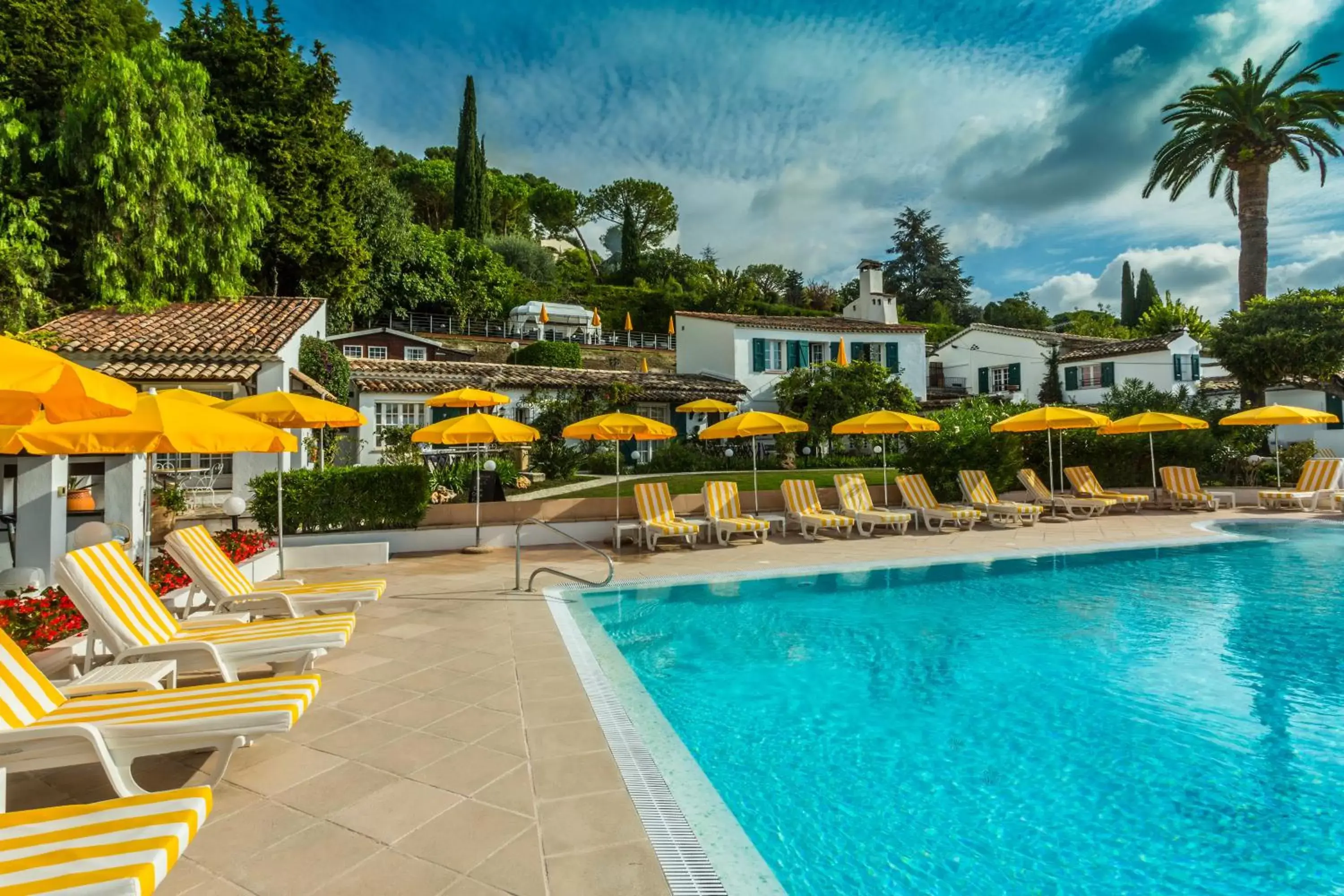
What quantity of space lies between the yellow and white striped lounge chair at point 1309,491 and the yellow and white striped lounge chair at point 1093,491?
2.38 m

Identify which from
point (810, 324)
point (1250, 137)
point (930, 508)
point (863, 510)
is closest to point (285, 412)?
point (863, 510)

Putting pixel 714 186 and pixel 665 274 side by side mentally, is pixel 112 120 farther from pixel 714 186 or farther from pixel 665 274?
pixel 665 274

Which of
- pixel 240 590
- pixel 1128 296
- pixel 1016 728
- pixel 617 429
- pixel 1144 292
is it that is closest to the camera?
pixel 1016 728

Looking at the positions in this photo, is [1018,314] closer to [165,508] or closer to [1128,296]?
[1128,296]

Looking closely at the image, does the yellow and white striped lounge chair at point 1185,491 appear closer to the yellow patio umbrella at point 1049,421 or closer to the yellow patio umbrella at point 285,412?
the yellow patio umbrella at point 1049,421

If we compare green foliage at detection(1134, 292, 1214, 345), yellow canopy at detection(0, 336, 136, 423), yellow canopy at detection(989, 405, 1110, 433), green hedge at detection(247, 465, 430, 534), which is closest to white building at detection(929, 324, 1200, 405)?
green foliage at detection(1134, 292, 1214, 345)

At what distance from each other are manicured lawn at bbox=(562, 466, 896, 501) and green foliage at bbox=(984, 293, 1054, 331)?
43.5m

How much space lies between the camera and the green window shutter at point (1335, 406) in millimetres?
25094

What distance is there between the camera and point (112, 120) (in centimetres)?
1812

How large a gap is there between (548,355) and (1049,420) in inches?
933

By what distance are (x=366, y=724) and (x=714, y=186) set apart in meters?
23.0

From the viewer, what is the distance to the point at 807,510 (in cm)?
1363

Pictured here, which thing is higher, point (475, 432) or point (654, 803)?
point (475, 432)

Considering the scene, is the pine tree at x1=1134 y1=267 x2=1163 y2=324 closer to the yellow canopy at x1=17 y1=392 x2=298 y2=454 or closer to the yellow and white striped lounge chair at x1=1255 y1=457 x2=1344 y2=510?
the yellow and white striped lounge chair at x1=1255 y1=457 x2=1344 y2=510
